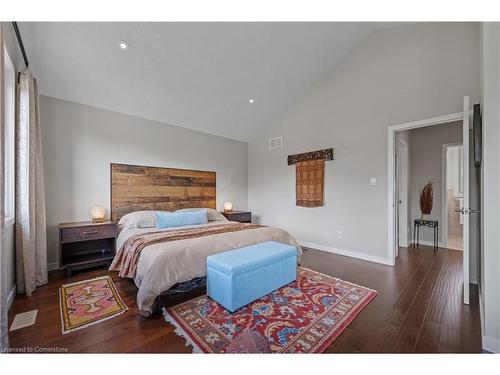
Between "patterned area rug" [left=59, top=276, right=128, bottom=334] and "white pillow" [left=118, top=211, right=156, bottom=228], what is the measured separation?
2.61 feet

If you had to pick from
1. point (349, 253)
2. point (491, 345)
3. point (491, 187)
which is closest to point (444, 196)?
point (349, 253)

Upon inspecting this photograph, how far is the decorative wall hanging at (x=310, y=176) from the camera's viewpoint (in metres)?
3.91

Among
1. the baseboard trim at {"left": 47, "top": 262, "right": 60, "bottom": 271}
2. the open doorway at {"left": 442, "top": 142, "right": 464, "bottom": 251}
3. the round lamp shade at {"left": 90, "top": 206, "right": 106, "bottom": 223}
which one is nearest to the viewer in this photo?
the baseboard trim at {"left": 47, "top": 262, "right": 60, "bottom": 271}

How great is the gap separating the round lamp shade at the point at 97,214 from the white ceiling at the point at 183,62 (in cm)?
158

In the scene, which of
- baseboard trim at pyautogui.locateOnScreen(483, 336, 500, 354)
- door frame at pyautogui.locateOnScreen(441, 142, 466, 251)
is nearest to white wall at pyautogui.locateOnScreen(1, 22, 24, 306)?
baseboard trim at pyautogui.locateOnScreen(483, 336, 500, 354)

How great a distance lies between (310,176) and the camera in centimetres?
406

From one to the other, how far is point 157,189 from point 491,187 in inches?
160

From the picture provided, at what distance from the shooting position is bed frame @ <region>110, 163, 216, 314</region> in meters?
3.43

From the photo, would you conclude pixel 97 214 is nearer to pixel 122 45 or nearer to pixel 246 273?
pixel 122 45

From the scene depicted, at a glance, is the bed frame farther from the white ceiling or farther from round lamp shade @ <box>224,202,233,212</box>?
the white ceiling
